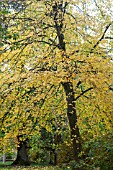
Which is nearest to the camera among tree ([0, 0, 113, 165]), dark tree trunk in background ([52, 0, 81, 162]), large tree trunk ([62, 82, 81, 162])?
tree ([0, 0, 113, 165])

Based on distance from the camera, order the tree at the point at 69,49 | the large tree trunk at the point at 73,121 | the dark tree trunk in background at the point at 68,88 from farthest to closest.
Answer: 1. the large tree trunk at the point at 73,121
2. the dark tree trunk in background at the point at 68,88
3. the tree at the point at 69,49

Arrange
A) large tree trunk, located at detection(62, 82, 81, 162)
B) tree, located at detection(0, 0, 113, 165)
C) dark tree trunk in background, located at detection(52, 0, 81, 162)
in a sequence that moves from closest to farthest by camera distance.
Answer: tree, located at detection(0, 0, 113, 165) < dark tree trunk in background, located at detection(52, 0, 81, 162) < large tree trunk, located at detection(62, 82, 81, 162)

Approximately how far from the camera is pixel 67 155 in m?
15.8

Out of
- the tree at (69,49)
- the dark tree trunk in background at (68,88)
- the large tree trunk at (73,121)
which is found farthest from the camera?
the large tree trunk at (73,121)

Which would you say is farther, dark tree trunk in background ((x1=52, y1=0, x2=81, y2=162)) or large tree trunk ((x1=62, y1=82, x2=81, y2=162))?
large tree trunk ((x1=62, y1=82, x2=81, y2=162))

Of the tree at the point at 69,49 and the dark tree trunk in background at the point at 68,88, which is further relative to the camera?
the dark tree trunk in background at the point at 68,88

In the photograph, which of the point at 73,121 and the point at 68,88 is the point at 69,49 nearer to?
the point at 68,88

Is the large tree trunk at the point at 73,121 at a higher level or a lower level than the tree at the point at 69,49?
lower

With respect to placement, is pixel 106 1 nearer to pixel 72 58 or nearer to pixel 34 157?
pixel 72 58

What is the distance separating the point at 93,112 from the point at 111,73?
8.49 ft

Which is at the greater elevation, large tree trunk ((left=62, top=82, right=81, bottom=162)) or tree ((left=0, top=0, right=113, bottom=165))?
tree ((left=0, top=0, right=113, bottom=165))

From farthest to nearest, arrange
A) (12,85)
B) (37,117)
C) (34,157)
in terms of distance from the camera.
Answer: (34,157) → (37,117) → (12,85)

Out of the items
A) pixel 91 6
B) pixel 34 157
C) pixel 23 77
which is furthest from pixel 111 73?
pixel 34 157

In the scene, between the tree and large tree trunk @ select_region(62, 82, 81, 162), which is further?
large tree trunk @ select_region(62, 82, 81, 162)
